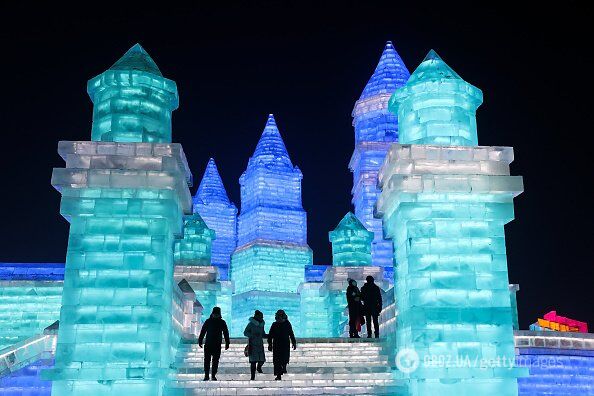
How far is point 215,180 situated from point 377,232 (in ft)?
75.2

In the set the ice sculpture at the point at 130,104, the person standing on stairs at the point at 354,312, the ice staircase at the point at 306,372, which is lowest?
the ice staircase at the point at 306,372

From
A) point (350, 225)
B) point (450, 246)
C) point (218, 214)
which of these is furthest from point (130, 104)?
point (218, 214)

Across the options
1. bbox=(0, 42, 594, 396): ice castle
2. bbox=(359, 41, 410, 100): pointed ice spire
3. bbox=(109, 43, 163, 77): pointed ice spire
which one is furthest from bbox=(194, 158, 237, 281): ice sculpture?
bbox=(109, 43, 163, 77): pointed ice spire

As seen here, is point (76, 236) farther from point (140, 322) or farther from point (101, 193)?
point (140, 322)

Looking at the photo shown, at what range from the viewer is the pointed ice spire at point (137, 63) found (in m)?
14.1

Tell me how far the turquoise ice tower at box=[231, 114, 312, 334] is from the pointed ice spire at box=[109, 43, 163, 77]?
134 feet

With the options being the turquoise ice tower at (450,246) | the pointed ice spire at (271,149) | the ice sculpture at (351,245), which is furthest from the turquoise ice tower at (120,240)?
the pointed ice spire at (271,149)

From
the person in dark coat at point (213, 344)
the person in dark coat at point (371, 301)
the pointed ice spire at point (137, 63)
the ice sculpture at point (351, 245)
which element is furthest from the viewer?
the ice sculpture at point (351, 245)

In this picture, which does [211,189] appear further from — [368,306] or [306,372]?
[306,372]

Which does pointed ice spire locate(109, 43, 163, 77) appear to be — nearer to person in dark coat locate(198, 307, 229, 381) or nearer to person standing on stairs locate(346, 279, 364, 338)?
person in dark coat locate(198, 307, 229, 381)

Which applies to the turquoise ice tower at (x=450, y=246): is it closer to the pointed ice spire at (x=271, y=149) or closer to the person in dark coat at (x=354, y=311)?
the person in dark coat at (x=354, y=311)

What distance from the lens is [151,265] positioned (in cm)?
1285

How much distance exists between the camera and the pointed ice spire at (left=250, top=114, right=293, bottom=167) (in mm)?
57094

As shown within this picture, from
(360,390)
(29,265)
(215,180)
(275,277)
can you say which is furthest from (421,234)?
(215,180)
